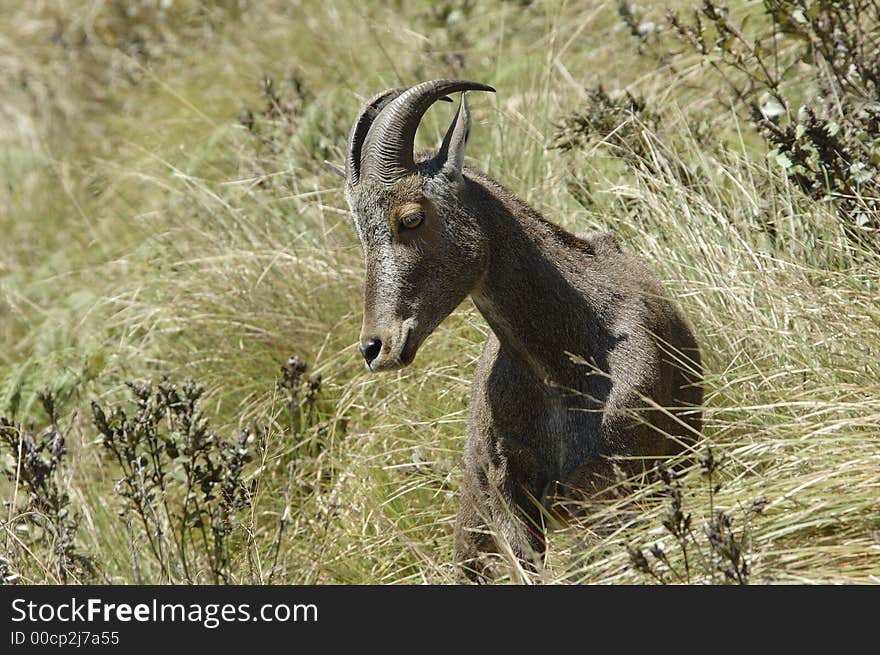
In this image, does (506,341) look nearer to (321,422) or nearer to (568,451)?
(568,451)

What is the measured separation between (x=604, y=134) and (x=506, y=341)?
2.05 m

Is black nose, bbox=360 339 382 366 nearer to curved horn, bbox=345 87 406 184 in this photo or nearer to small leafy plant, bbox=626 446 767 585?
curved horn, bbox=345 87 406 184

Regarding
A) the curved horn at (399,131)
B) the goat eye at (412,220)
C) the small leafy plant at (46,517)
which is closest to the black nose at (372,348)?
the goat eye at (412,220)

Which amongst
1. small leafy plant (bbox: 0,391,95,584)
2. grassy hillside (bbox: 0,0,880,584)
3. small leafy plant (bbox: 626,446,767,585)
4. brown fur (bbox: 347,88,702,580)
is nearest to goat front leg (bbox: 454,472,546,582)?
brown fur (bbox: 347,88,702,580)

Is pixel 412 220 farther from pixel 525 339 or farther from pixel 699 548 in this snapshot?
pixel 699 548

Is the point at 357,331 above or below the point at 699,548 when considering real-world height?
below

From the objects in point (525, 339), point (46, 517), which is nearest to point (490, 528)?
point (525, 339)

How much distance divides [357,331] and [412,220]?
94.3 inches

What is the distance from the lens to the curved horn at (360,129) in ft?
16.3

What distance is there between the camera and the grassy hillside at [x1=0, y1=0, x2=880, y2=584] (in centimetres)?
473

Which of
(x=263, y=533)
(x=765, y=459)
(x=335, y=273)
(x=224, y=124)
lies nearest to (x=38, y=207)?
(x=224, y=124)

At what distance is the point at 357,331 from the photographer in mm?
7141

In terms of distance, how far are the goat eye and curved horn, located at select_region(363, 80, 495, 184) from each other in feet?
0.48

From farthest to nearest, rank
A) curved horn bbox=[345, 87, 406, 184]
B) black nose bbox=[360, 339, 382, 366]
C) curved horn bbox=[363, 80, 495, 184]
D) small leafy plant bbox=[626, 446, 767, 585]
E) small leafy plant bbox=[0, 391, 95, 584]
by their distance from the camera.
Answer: small leafy plant bbox=[0, 391, 95, 584] < curved horn bbox=[345, 87, 406, 184] < curved horn bbox=[363, 80, 495, 184] < black nose bbox=[360, 339, 382, 366] < small leafy plant bbox=[626, 446, 767, 585]
